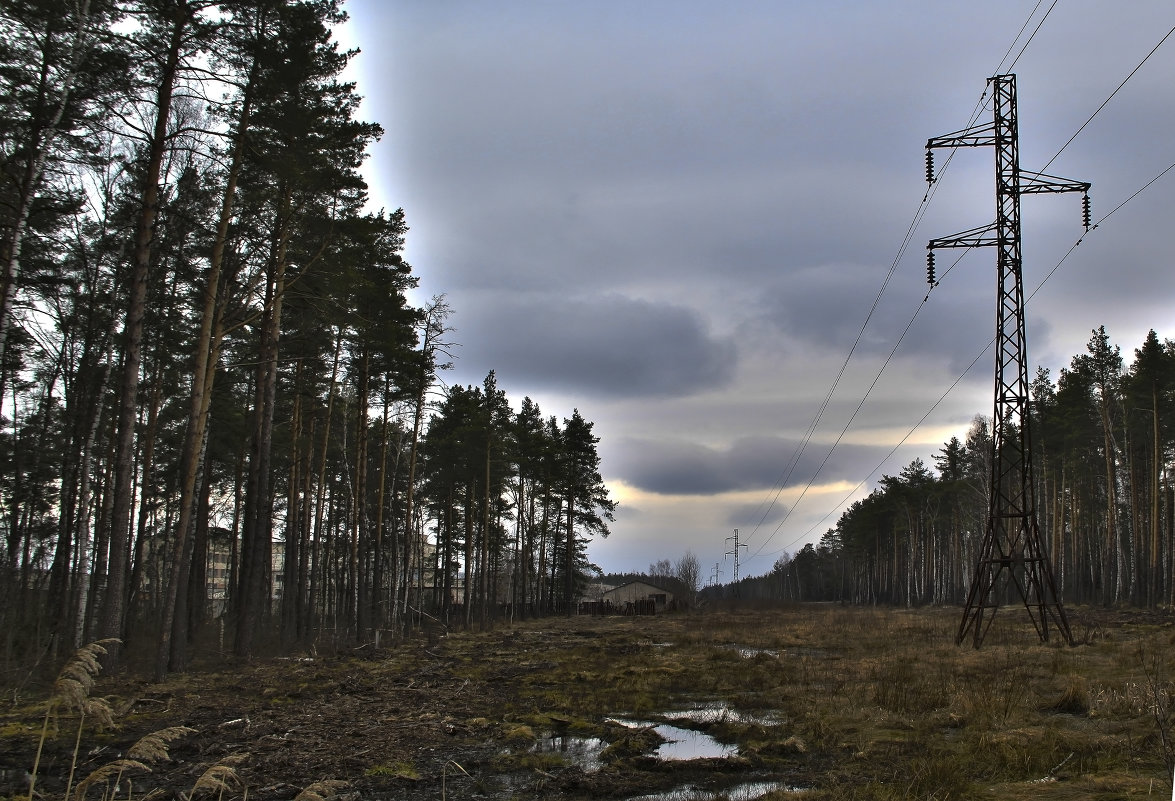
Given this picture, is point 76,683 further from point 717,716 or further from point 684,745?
point 717,716

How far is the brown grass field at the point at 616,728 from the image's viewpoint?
7.73 metres

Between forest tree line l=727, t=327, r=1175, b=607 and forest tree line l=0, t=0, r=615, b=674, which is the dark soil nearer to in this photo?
forest tree line l=0, t=0, r=615, b=674

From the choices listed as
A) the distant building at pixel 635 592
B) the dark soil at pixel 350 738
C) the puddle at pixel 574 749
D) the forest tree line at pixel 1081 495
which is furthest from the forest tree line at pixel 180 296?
the distant building at pixel 635 592

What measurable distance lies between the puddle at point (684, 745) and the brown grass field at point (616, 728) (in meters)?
0.21

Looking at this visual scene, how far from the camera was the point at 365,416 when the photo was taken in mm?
26938

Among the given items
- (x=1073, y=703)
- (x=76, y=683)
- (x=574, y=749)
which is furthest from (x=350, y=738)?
(x=1073, y=703)

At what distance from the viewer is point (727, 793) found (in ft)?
25.8

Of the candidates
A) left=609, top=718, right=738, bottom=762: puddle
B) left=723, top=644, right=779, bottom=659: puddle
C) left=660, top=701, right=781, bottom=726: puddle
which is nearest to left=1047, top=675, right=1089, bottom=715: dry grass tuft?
left=660, top=701, right=781, bottom=726: puddle

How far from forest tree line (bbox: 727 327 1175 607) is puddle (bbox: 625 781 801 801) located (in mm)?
38684

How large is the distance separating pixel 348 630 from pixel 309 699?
17.5 meters

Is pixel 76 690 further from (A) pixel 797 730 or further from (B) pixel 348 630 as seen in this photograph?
(B) pixel 348 630

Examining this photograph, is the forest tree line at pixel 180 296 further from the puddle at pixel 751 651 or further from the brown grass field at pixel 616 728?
the puddle at pixel 751 651

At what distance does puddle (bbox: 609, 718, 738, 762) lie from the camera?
9.81 metres

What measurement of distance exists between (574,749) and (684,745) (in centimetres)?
157
